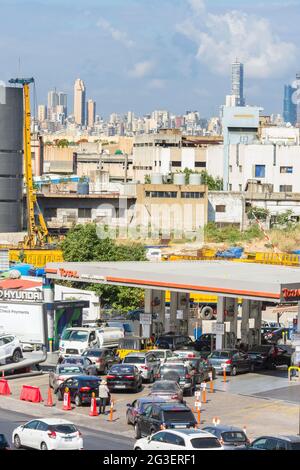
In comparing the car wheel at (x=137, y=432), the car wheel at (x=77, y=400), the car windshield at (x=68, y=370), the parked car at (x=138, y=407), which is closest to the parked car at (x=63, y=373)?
the car windshield at (x=68, y=370)

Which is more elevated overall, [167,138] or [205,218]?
[167,138]

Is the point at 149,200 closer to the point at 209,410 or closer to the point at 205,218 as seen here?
the point at 205,218

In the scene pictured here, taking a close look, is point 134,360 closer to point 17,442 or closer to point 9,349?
point 9,349

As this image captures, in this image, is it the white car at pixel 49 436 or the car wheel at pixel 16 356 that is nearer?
the white car at pixel 49 436

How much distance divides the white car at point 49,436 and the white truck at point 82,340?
19.1 metres

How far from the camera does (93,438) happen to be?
3388 cm

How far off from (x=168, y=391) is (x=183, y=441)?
37.1 ft

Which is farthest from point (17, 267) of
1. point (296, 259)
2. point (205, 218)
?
point (205, 218)

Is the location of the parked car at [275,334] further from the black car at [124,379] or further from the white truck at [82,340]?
the black car at [124,379]

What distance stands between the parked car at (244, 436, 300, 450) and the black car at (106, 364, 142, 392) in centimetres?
1377

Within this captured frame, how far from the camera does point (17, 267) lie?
257ft

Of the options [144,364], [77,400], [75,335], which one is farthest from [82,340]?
[77,400]

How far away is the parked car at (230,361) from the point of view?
153ft
